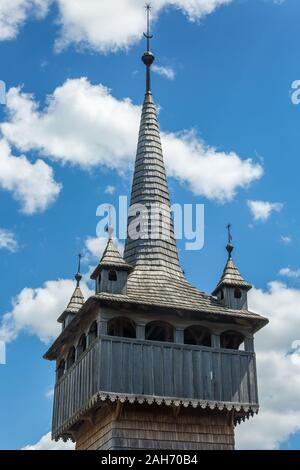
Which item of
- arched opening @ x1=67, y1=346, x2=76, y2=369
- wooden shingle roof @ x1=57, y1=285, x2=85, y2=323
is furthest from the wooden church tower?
wooden shingle roof @ x1=57, y1=285, x2=85, y2=323

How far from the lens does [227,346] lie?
2475cm

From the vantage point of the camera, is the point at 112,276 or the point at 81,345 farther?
the point at 81,345

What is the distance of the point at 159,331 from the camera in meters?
24.9

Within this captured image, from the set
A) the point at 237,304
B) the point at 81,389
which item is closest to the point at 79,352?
the point at 81,389

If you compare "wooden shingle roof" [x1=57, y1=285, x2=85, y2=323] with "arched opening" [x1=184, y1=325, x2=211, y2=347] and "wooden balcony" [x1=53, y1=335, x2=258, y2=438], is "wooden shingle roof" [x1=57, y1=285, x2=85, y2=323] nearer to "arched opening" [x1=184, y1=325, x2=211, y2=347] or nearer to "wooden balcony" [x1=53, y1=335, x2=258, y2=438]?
"wooden balcony" [x1=53, y1=335, x2=258, y2=438]

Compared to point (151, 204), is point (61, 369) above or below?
below

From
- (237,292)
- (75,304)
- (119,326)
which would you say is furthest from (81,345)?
(237,292)

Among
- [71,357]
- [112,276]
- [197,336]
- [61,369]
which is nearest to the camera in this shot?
[112,276]

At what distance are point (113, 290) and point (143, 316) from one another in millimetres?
1133

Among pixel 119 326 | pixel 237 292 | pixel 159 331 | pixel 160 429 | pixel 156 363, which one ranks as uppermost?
pixel 237 292

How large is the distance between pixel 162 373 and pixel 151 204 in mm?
6907

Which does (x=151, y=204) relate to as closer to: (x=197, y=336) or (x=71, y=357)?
(x=197, y=336)

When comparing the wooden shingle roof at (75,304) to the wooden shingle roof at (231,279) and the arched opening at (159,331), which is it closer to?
the arched opening at (159,331)
